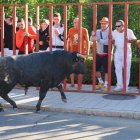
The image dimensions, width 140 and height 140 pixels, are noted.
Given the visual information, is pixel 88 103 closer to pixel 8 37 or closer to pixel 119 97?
pixel 119 97

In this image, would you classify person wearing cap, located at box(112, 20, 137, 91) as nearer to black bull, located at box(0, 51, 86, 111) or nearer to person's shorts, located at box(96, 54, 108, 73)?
person's shorts, located at box(96, 54, 108, 73)

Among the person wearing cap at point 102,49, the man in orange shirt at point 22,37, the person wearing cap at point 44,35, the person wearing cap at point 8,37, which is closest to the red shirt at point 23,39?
the man in orange shirt at point 22,37

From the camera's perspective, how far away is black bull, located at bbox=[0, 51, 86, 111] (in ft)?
29.0

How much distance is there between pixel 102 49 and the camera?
1082 centimetres

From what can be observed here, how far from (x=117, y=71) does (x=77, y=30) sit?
1423mm

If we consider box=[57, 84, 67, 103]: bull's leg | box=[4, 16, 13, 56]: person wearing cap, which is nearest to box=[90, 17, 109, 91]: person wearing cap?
box=[57, 84, 67, 103]: bull's leg

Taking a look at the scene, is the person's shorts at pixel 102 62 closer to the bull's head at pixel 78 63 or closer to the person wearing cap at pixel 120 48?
the person wearing cap at pixel 120 48

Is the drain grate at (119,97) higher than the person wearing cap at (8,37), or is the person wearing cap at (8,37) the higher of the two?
the person wearing cap at (8,37)

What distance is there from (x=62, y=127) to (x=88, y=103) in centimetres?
180

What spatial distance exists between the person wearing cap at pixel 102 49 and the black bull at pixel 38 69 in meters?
1.52

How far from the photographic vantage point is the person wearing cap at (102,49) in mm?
10586

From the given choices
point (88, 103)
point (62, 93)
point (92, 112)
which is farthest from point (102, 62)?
point (92, 112)

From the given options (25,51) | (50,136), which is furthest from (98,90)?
(50,136)

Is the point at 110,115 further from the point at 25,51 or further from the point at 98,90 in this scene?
the point at 25,51
